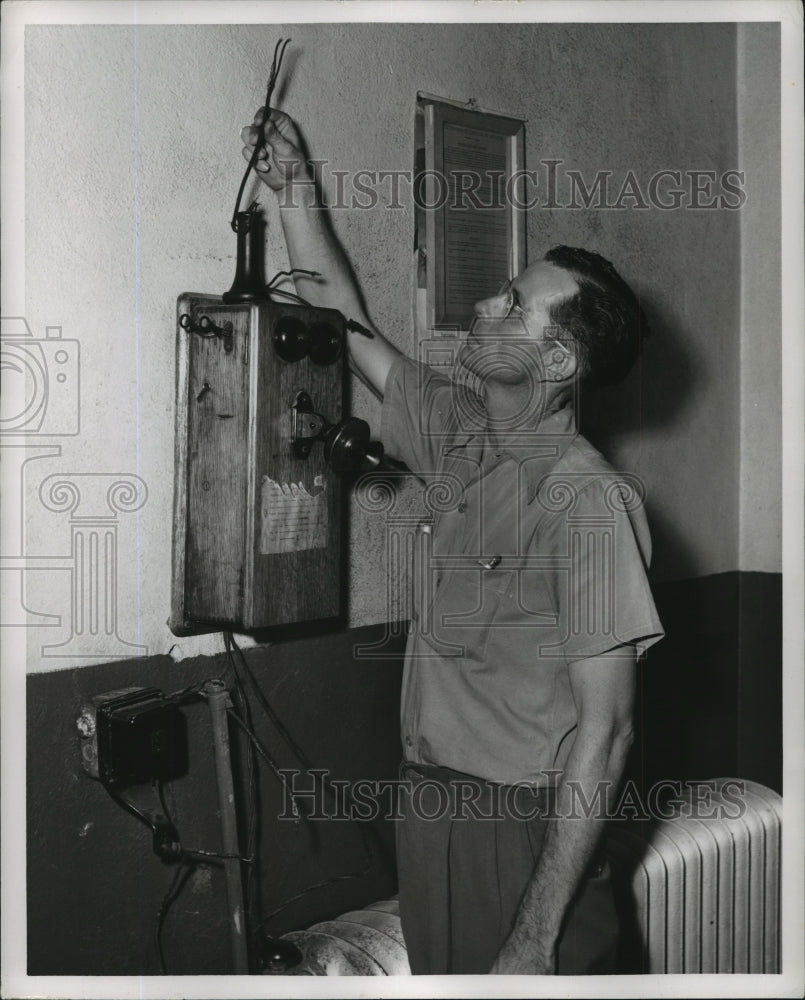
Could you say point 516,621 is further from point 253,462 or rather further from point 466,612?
point 253,462

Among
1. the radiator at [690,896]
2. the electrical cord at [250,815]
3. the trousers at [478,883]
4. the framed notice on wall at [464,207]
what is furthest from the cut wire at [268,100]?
the radiator at [690,896]

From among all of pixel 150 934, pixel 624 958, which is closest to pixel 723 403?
pixel 624 958

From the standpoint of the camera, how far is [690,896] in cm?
196

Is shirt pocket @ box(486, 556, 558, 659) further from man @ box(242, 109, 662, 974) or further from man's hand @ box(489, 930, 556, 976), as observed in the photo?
man's hand @ box(489, 930, 556, 976)

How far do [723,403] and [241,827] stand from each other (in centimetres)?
155

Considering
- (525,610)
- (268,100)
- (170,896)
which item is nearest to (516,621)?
(525,610)

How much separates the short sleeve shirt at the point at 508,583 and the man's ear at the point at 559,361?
0.07m

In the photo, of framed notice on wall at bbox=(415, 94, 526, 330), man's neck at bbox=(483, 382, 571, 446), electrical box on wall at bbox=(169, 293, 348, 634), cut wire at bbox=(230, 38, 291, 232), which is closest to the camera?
electrical box on wall at bbox=(169, 293, 348, 634)

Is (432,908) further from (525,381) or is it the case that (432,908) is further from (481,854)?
(525,381)

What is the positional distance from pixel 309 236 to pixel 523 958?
124cm

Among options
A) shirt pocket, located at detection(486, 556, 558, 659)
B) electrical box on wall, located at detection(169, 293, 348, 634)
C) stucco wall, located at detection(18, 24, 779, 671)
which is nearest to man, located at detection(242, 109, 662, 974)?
shirt pocket, located at detection(486, 556, 558, 659)

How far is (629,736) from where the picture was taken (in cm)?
154

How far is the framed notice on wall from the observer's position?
182 cm

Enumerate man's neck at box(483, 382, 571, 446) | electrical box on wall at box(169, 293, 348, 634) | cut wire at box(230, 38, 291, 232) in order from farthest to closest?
man's neck at box(483, 382, 571, 446), cut wire at box(230, 38, 291, 232), electrical box on wall at box(169, 293, 348, 634)
